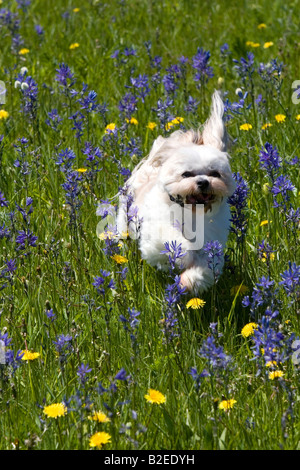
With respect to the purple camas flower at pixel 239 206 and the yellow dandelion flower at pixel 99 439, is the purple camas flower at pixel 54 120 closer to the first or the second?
the purple camas flower at pixel 239 206

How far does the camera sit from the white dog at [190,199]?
382 centimetres

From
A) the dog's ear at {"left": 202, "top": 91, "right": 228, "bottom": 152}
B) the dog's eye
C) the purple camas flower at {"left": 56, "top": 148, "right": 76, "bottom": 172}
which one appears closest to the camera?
the purple camas flower at {"left": 56, "top": 148, "right": 76, "bottom": 172}

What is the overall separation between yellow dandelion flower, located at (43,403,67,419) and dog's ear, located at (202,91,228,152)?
6.42 feet

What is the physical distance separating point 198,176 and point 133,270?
641 millimetres

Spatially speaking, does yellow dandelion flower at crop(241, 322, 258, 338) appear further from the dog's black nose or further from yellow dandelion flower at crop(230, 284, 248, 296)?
the dog's black nose

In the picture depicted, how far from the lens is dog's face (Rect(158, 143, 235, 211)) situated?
12.4 ft

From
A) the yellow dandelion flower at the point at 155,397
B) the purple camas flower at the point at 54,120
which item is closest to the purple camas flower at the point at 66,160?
the purple camas flower at the point at 54,120

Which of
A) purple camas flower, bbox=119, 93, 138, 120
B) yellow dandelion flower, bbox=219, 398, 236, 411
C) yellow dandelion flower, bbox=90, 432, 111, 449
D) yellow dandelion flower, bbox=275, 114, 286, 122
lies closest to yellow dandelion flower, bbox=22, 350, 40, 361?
yellow dandelion flower, bbox=90, 432, 111, 449

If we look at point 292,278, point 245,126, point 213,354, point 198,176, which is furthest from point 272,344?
point 245,126

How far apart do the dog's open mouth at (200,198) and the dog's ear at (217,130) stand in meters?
0.40

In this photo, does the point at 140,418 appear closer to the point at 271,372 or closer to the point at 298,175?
the point at 271,372

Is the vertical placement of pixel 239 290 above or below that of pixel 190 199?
below

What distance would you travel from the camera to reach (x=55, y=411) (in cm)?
260

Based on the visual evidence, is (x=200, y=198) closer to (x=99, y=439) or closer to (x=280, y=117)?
(x=280, y=117)
